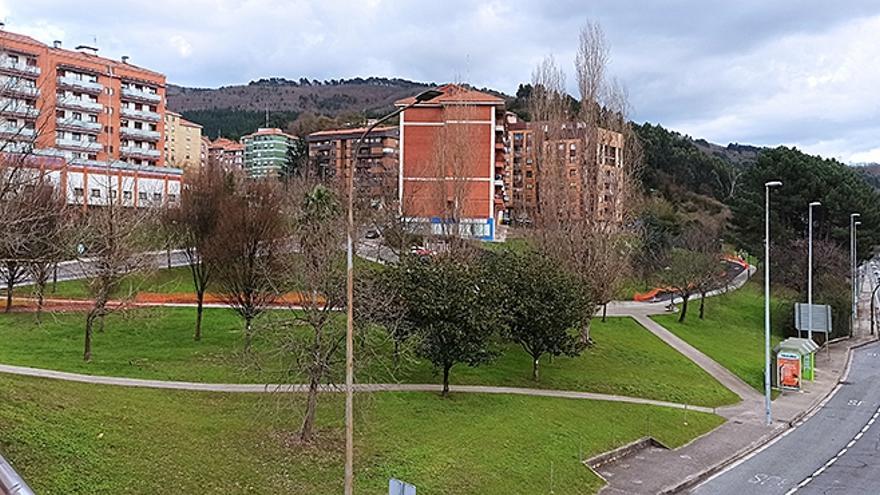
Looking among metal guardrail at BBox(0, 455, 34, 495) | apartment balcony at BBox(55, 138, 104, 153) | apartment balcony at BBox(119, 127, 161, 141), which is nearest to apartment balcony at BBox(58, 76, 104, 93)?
apartment balcony at BBox(119, 127, 161, 141)

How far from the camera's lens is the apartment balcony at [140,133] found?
74750 mm

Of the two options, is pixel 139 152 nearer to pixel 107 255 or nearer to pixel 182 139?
pixel 107 255

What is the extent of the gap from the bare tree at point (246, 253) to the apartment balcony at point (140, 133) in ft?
167

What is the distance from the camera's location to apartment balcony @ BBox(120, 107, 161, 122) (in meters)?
75.0

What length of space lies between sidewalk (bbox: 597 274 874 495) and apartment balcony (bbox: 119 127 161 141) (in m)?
60.1

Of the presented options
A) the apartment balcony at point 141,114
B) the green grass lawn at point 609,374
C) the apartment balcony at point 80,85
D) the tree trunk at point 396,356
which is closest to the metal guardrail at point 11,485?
the tree trunk at point 396,356

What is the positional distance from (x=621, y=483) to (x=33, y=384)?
1645cm

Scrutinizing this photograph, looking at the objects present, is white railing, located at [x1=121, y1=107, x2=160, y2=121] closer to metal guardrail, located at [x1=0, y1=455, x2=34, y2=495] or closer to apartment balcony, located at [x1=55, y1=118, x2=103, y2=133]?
apartment balcony, located at [x1=55, y1=118, x2=103, y2=133]

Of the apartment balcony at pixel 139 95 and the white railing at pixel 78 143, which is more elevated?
the apartment balcony at pixel 139 95

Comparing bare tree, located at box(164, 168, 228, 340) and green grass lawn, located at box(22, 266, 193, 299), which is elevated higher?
bare tree, located at box(164, 168, 228, 340)

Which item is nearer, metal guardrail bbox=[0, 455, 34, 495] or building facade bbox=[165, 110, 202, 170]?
metal guardrail bbox=[0, 455, 34, 495]

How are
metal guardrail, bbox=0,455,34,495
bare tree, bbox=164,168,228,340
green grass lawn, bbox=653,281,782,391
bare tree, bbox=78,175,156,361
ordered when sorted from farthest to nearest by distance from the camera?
green grass lawn, bbox=653,281,782,391 < bare tree, bbox=164,168,228,340 < bare tree, bbox=78,175,156,361 < metal guardrail, bbox=0,455,34,495

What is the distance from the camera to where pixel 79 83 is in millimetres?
69812

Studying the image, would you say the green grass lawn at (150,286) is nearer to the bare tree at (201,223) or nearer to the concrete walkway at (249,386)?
the bare tree at (201,223)
